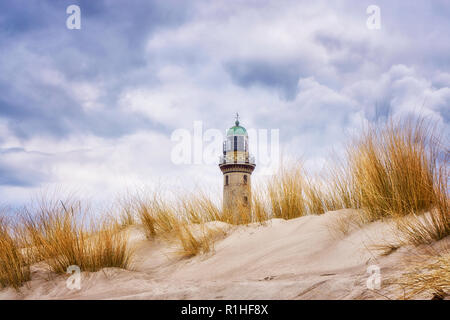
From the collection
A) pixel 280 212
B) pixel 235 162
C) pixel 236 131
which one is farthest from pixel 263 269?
pixel 236 131

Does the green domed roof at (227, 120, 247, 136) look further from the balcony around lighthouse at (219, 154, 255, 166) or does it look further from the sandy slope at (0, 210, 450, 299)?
the sandy slope at (0, 210, 450, 299)

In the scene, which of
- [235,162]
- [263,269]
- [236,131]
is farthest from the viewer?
[236,131]

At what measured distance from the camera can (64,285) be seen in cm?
313

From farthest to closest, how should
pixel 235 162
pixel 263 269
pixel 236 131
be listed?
1. pixel 236 131
2. pixel 235 162
3. pixel 263 269

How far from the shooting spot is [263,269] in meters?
2.69

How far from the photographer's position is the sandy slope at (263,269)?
2115 millimetres

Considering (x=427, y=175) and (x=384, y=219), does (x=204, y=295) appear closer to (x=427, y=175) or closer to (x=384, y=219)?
(x=384, y=219)

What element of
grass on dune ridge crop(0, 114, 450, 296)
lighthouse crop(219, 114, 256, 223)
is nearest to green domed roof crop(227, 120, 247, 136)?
lighthouse crop(219, 114, 256, 223)

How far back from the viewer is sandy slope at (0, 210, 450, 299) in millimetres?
2115

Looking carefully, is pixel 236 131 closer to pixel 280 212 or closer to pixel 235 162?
pixel 235 162

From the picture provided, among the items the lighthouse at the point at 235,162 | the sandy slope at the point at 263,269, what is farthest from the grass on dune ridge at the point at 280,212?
the lighthouse at the point at 235,162

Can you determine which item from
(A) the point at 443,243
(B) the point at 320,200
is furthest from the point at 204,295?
(B) the point at 320,200

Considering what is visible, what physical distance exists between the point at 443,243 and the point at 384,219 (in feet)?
1.98

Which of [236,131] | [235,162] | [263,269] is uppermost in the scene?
[236,131]
